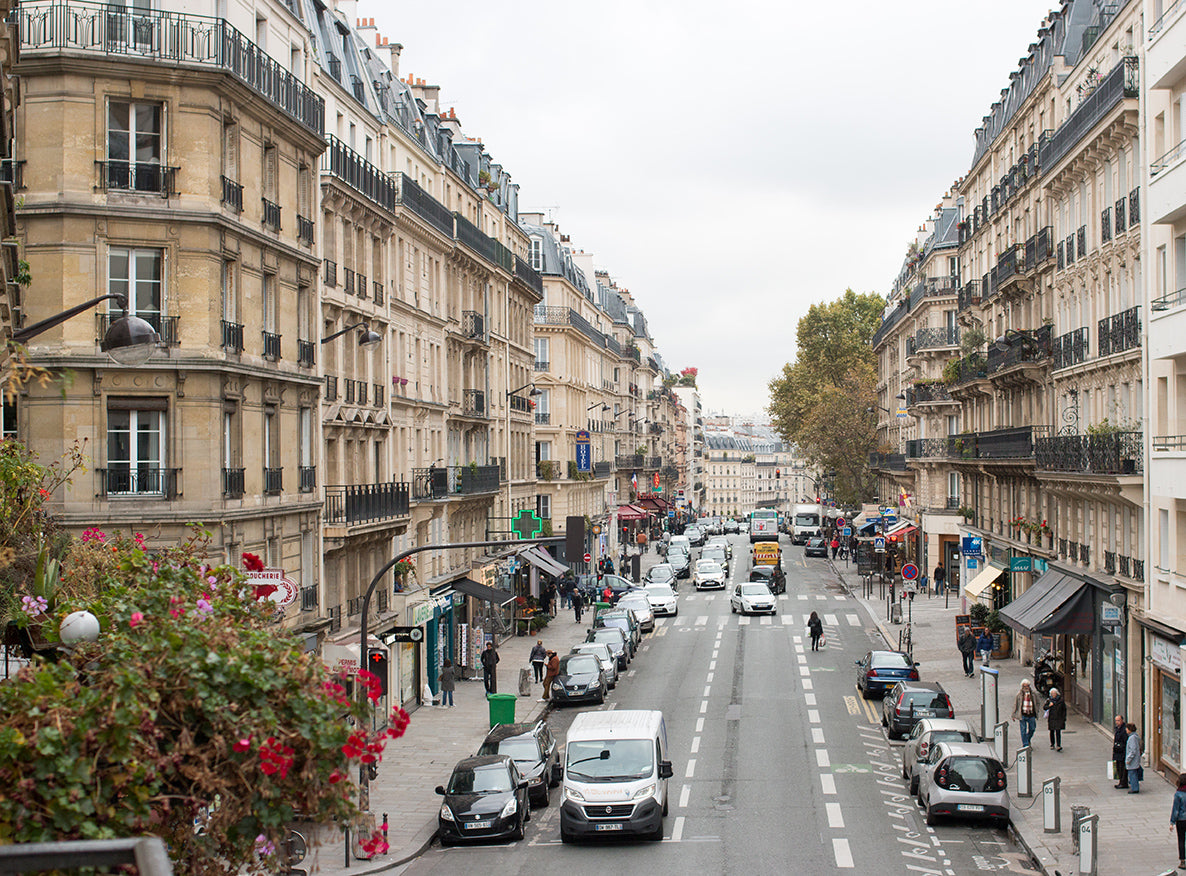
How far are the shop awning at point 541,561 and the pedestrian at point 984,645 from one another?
15.4m

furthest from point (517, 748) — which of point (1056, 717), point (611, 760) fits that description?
point (1056, 717)

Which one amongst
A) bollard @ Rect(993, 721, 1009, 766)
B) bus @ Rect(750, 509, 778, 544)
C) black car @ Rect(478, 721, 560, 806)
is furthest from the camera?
bus @ Rect(750, 509, 778, 544)

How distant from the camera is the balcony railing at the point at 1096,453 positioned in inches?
1099

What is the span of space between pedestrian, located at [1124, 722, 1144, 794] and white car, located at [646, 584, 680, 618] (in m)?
33.7

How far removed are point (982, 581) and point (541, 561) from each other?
1611 centimetres

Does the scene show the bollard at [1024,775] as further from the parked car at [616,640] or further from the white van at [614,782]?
the parked car at [616,640]

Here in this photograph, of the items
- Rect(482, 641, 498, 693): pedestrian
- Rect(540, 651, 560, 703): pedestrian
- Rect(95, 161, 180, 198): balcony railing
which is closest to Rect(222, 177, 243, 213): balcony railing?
Rect(95, 161, 180, 198): balcony railing

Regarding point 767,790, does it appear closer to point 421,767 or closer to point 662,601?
point 421,767

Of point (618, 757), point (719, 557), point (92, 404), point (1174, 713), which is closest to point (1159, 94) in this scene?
point (1174, 713)

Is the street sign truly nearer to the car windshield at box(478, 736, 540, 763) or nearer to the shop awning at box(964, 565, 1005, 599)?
the shop awning at box(964, 565, 1005, 599)

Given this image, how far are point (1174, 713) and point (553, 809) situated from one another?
12.5 m

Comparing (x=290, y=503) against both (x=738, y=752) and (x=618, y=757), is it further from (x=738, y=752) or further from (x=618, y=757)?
(x=738, y=752)

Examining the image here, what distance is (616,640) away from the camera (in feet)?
138

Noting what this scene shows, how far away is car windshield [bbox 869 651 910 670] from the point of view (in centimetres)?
3531
